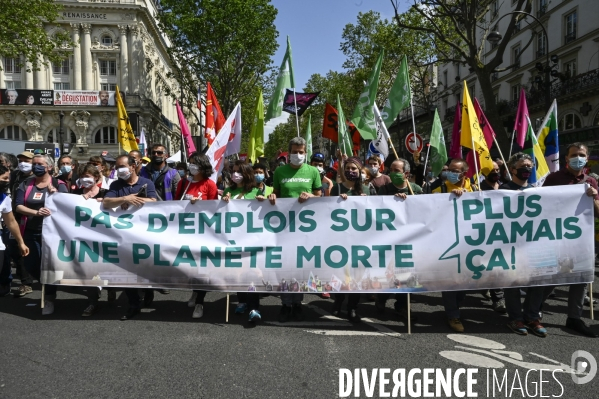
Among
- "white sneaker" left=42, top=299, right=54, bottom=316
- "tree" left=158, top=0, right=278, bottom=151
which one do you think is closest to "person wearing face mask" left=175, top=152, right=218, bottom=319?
"white sneaker" left=42, top=299, right=54, bottom=316

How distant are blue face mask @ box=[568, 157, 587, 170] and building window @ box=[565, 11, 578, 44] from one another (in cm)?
2870

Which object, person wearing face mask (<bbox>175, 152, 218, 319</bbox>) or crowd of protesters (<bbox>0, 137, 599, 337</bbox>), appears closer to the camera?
crowd of protesters (<bbox>0, 137, 599, 337</bbox>)

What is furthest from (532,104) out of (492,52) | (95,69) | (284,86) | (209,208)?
(95,69)

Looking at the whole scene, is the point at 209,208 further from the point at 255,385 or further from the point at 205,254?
the point at 255,385

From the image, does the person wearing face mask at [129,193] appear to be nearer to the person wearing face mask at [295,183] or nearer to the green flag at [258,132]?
the person wearing face mask at [295,183]

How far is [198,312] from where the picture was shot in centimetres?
525

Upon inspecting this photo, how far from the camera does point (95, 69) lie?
154 ft

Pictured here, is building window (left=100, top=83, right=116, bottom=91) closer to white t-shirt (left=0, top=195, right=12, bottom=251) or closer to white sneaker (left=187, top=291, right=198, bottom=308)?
white t-shirt (left=0, top=195, right=12, bottom=251)

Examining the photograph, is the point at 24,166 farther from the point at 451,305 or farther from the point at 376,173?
the point at 451,305

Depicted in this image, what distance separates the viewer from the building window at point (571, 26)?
2892 centimetres

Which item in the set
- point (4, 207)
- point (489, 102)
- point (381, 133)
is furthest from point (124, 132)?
point (489, 102)

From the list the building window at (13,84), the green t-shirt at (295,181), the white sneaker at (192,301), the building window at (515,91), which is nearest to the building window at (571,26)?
the building window at (515,91)

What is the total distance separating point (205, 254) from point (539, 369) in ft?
10.6

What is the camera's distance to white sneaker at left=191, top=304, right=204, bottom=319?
5202mm
